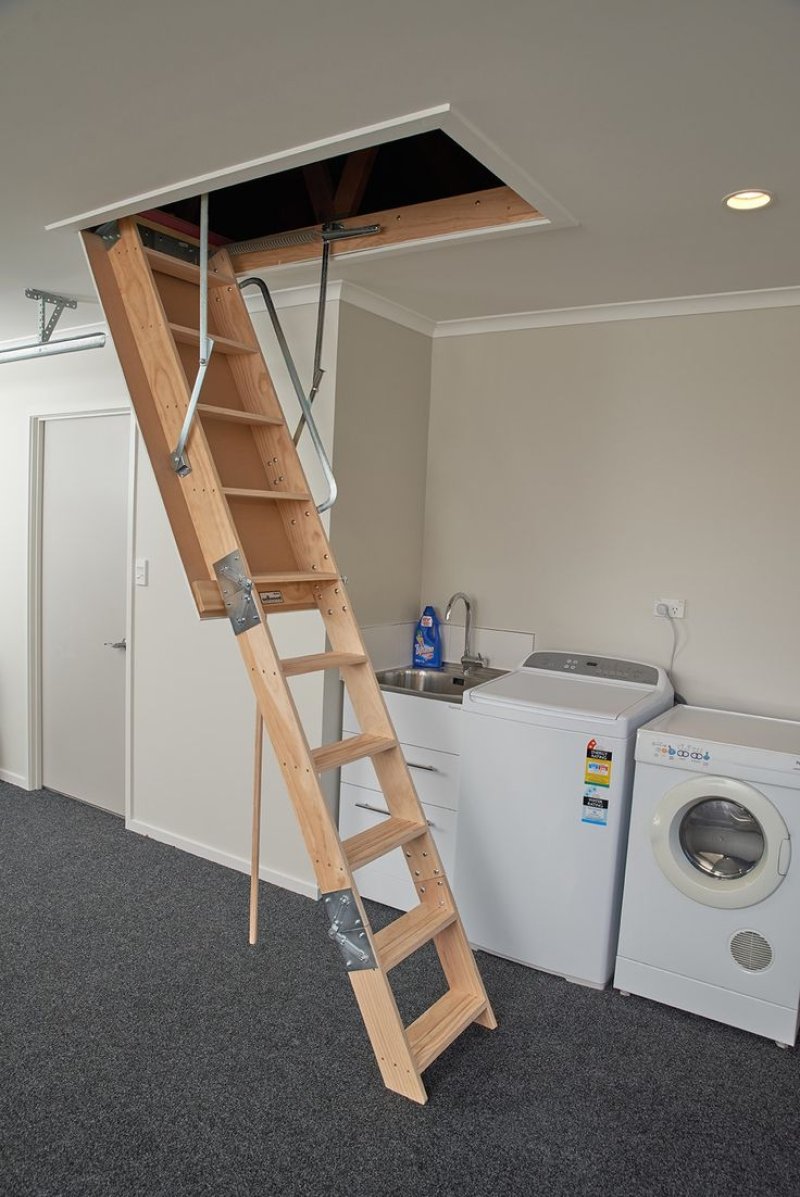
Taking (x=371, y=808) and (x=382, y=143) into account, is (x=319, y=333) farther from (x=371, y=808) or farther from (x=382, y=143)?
(x=371, y=808)

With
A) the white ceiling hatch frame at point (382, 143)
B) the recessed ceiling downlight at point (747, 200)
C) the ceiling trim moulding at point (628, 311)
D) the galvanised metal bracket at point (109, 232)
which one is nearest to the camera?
the white ceiling hatch frame at point (382, 143)

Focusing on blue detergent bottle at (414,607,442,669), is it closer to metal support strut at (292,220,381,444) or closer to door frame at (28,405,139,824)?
metal support strut at (292,220,381,444)

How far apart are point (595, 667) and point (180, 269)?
2114 millimetres

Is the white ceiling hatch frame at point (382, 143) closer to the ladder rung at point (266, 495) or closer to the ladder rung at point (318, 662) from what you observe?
the ladder rung at point (266, 495)

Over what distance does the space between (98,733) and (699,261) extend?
11.5 feet

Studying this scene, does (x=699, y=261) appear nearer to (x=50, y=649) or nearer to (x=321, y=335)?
(x=321, y=335)

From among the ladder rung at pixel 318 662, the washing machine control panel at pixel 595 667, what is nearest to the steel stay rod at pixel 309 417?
the ladder rung at pixel 318 662

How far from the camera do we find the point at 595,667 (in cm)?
336

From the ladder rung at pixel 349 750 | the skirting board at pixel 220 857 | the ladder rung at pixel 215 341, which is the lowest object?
the skirting board at pixel 220 857

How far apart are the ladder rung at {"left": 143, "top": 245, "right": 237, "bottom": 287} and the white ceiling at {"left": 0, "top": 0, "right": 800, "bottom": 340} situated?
268 millimetres

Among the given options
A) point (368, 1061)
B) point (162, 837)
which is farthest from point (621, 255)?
point (162, 837)

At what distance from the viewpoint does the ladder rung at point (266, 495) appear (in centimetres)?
257

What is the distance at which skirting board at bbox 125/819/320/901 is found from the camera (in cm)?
347

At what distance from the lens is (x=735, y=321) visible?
10.4 ft
